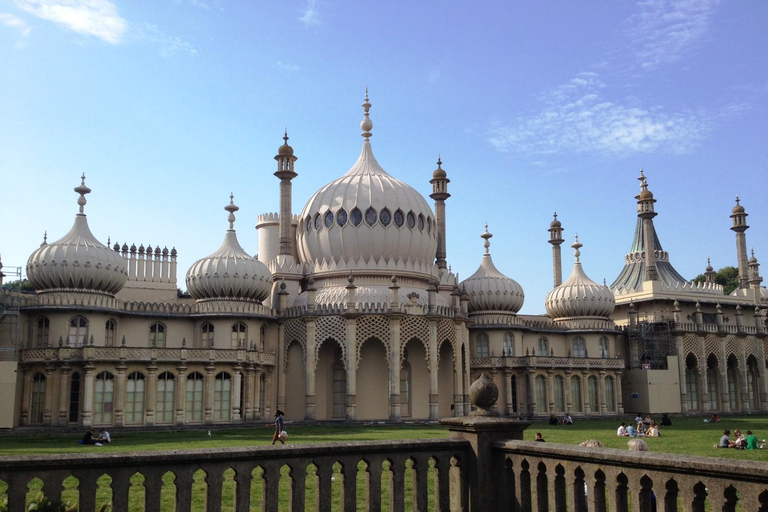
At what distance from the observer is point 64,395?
3123 cm

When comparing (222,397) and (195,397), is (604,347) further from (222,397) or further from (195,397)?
(195,397)

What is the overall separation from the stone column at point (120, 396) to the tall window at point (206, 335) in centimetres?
507

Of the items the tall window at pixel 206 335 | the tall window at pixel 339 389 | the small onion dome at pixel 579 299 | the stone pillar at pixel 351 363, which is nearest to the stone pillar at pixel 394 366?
the stone pillar at pixel 351 363

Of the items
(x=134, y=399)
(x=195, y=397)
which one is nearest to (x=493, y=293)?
(x=195, y=397)

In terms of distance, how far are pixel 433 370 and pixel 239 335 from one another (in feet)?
31.3

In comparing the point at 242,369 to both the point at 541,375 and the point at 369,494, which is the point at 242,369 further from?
the point at 369,494

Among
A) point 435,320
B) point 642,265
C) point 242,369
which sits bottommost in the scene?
point 242,369

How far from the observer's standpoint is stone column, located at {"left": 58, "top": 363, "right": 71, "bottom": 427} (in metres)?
31.0

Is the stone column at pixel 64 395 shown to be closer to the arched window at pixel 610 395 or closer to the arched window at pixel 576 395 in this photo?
the arched window at pixel 576 395

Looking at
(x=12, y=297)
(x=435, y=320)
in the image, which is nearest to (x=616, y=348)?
(x=435, y=320)

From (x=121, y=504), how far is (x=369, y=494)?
2656mm

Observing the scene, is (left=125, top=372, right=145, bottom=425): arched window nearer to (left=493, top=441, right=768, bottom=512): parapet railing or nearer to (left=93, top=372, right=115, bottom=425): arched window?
(left=93, top=372, right=115, bottom=425): arched window

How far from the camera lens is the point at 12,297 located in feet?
105

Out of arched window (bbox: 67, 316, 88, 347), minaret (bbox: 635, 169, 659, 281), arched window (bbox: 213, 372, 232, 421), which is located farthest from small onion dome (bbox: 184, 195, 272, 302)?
minaret (bbox: 635, 169, 659, 281)
